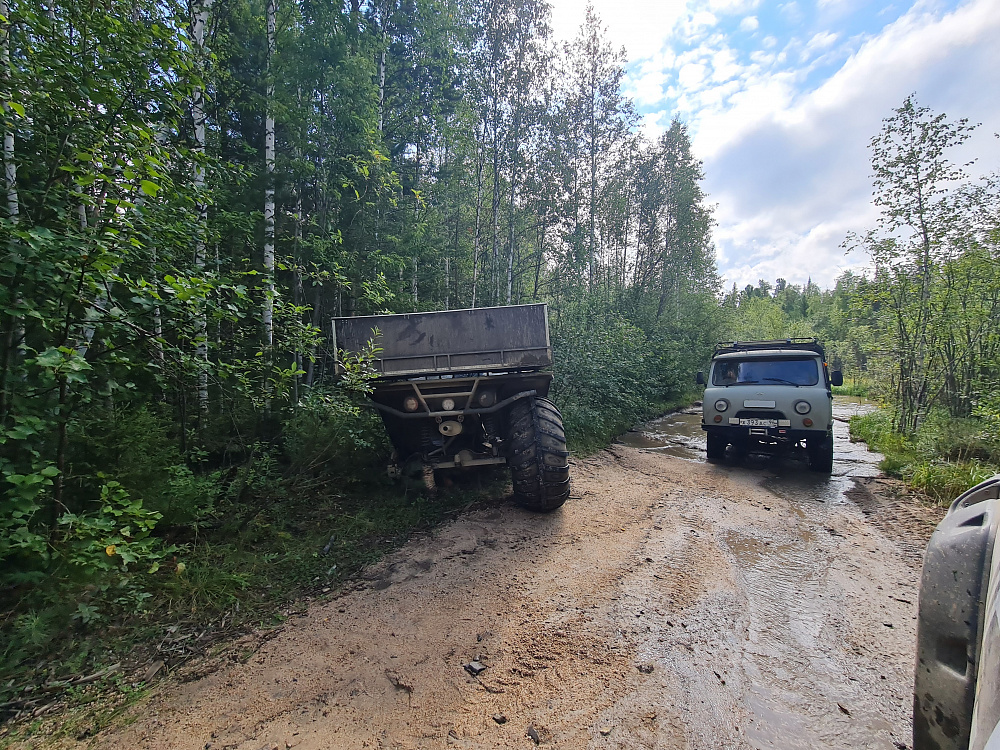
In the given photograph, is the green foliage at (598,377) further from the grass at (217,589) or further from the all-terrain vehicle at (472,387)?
the grass at (217,589)

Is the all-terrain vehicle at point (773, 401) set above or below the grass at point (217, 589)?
above

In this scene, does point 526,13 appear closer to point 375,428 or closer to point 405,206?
point 405,206

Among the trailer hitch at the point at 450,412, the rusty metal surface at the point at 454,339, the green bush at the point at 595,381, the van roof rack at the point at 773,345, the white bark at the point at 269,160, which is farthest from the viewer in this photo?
the green bush at the point at 595,381

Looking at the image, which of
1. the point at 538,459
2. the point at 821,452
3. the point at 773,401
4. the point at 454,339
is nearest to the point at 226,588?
the point at 538,459

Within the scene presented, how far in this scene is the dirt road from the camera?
1.89 metres

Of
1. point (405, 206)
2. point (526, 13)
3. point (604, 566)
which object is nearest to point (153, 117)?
point (604, 566)

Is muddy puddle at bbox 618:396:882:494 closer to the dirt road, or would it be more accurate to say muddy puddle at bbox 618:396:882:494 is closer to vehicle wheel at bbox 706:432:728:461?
vehicle wheel at bbox 706:432:728:461

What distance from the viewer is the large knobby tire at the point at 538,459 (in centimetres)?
418

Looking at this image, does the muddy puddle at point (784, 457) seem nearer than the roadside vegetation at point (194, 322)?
No

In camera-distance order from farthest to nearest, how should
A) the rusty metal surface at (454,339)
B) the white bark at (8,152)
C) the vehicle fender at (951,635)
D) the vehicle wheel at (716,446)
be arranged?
the vehicle wheel at (716,446), the rusty metal surface at (454,339), the white bark at (8,152), the vehicle fender at (951,635)

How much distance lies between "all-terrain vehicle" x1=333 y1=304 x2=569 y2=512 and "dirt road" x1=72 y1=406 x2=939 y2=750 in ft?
2.09

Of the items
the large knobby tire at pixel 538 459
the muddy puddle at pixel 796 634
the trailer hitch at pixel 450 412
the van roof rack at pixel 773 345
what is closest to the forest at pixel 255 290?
the trailer hitch at pixel 450 412

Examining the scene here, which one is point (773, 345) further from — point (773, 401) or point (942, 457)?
point (942, 457)

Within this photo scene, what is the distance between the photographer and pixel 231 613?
2773 millimetres
